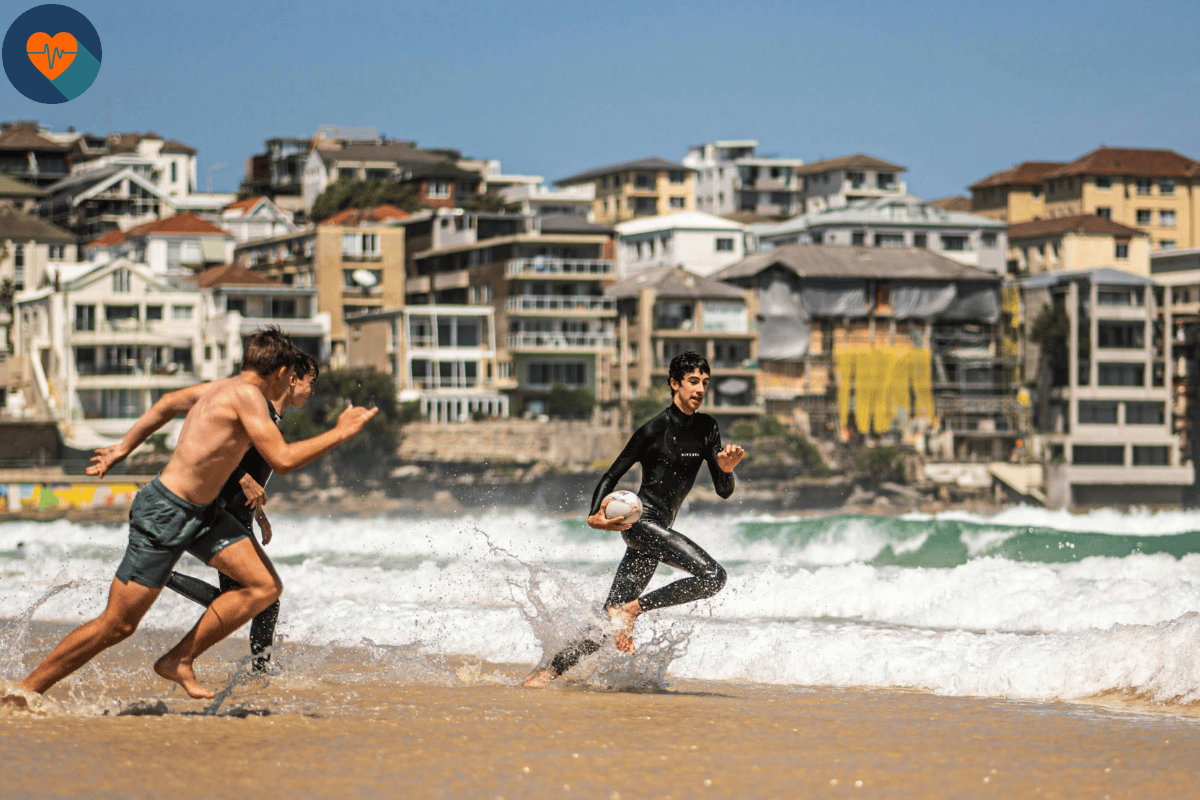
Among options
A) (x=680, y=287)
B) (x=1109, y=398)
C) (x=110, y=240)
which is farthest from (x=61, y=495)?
(x=1109, y=398)

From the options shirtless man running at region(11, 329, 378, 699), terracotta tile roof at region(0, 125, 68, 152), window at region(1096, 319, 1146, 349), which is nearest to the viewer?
shirtless man running at region(11, 329, 378, 699)

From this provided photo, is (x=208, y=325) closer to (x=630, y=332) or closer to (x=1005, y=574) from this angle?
(x=630, y=332)

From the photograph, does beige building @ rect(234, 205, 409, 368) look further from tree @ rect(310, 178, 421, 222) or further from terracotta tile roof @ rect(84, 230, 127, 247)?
tree @ rect(310, 178, 421, 222)

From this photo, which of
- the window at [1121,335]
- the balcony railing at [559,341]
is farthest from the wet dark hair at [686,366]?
the window at [1121,335]

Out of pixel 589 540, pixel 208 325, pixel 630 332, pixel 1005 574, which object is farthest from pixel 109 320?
pixel 1005 574

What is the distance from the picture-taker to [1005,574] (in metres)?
15.2

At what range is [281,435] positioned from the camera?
5930mm

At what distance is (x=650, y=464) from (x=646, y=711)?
1.45 meters

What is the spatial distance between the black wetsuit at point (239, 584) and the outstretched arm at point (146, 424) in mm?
355

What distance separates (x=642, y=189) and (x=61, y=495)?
195 feet

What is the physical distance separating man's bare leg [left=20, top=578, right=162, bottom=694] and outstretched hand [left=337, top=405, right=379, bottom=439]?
45.3 inches

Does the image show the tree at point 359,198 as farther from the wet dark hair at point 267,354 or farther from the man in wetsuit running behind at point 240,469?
the wet dark hair at point 267,354

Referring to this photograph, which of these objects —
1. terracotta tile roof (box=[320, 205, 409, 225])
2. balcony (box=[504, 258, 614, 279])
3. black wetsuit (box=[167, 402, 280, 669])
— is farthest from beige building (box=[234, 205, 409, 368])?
black wetsuit (box=[167, 402, 280, 669])

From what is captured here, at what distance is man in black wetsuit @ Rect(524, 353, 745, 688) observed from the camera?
7629 millimetres
